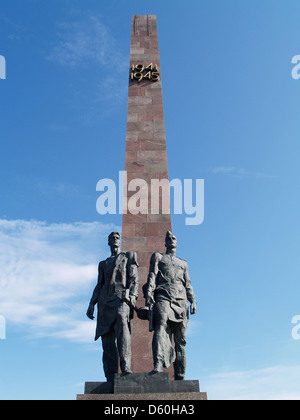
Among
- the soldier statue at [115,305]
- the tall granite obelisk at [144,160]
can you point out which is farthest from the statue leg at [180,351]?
the tall granite obelisk at [144,160]

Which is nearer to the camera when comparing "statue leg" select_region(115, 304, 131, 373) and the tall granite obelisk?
"statue leg" select_region(115, 304, 131, 373)

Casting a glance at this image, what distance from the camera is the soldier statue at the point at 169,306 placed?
8.87m

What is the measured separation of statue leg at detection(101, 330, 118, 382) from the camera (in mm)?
9367

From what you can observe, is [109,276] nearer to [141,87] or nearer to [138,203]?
[138,203]

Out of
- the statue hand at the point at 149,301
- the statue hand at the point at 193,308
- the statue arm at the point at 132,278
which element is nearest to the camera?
the statue hand at the point at 149,301

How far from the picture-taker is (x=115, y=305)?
9.21m

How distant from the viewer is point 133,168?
45.5 feet

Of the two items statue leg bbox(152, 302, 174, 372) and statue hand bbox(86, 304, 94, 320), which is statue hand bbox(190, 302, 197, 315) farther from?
statue hand bbox(86, 304, 94, 320)

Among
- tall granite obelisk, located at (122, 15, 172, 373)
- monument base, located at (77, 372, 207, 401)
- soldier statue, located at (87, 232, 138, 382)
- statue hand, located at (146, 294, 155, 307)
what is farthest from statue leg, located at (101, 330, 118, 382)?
tall granite obelisk, located at (122, 15, 172, 373)

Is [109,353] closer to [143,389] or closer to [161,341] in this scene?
[161,341]

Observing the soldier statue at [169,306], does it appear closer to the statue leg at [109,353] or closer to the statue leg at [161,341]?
the statue leg at [161,341]

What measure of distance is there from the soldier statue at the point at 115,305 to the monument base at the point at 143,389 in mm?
491
